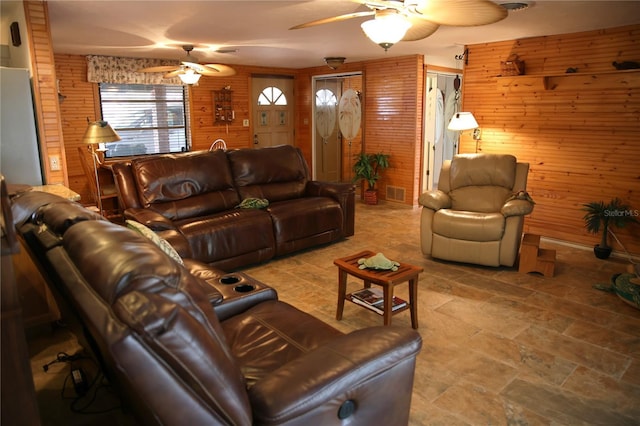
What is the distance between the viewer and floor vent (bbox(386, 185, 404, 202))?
273 inches

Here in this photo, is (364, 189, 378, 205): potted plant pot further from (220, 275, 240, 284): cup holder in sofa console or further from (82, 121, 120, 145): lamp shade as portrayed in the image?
(220, 275, 240, 284): cup holder in sofa console

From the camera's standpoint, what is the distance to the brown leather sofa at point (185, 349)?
1015 millimetres

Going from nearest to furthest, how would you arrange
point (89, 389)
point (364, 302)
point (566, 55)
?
point (89, 389), point (364, 302), point (566, 55)

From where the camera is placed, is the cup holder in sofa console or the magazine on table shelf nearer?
the cup holder in sofa console

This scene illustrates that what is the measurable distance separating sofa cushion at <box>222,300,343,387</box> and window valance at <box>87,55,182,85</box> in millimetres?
5451

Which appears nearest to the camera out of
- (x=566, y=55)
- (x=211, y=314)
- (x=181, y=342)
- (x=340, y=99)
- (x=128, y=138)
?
(x=181, y=342)

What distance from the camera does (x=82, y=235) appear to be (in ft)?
4.27

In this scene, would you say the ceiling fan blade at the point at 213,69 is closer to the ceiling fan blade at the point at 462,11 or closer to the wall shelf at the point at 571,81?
the ceiling fan blade at the point at 462,11

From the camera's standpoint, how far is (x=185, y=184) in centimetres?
434

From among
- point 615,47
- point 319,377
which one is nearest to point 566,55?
point 615,47

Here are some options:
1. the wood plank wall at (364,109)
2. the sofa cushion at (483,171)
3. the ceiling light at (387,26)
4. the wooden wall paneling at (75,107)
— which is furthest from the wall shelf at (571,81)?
the wooden wall paneling at (75,107)

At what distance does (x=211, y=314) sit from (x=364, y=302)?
185 cm

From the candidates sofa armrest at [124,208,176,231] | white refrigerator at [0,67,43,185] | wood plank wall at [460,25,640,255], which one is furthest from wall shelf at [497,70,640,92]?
white refrigerator at [0,67,43,185]

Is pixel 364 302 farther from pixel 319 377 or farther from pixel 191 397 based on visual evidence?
pixel 191 397
